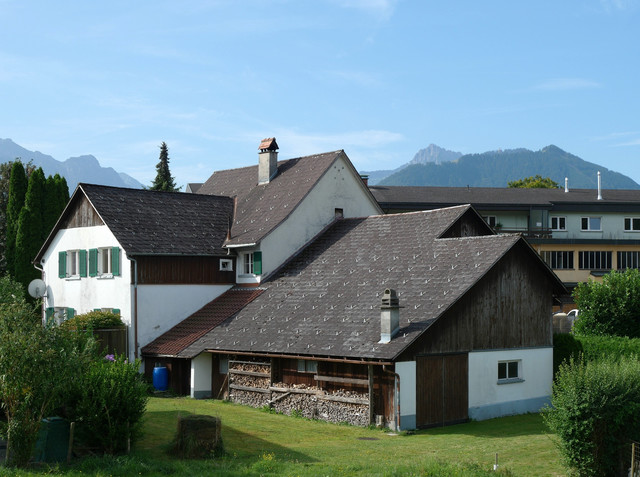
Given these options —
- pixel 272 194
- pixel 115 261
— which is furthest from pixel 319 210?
pixel 115 261

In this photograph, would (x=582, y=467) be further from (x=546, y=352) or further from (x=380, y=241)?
(x=380, y=241)

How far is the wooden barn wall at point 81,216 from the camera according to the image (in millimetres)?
37719

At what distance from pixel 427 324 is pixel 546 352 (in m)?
7.95

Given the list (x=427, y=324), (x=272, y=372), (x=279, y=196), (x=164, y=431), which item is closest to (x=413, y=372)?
(x=427, y=324)

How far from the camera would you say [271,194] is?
4025 cm

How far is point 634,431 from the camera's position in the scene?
19297 millimetres

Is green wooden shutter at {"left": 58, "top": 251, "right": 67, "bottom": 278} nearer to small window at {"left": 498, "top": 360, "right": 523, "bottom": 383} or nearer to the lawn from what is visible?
the lawn

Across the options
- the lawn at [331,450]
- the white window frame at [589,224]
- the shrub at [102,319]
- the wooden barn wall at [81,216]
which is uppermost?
the white window frame at [589,224]

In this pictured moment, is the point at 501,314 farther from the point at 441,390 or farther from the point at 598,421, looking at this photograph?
the point at 598,421

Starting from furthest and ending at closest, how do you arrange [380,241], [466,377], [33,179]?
1. [33,179]
2. [380,241]
3. [466,377]

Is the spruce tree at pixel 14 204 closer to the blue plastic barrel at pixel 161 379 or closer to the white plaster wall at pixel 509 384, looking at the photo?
the blue plastic barrel at pixel 161 379

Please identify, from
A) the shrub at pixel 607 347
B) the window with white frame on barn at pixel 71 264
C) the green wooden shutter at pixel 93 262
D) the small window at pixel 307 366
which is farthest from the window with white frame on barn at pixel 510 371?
the window with white frame on barn at pixel 71 264

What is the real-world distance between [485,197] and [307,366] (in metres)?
46.8

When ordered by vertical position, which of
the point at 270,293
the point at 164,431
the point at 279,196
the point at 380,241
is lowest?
the point at 164,431
